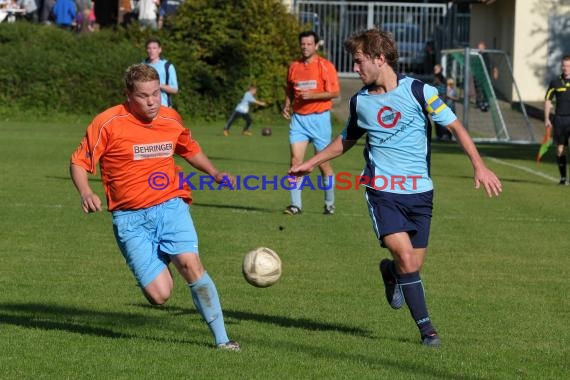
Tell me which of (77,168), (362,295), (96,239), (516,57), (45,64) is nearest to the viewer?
(77,168)

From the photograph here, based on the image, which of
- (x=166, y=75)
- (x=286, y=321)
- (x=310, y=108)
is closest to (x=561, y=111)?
(x=310, y=108)

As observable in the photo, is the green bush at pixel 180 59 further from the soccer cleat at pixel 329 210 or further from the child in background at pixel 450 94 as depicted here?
the soccer cleat at pixel 329 210

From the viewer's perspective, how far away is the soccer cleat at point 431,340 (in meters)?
7.79

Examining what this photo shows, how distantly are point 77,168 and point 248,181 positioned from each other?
491 inches

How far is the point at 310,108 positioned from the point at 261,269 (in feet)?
25.0

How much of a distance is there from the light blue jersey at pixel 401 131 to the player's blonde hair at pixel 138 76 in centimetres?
140

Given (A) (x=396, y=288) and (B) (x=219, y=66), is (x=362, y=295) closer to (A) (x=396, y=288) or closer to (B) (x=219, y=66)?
(A) (x=396, y=288)

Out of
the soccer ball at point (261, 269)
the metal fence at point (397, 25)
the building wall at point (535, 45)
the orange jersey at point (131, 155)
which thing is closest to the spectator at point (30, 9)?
the metal fence at point (397, 25)

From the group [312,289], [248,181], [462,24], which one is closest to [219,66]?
[462,24]

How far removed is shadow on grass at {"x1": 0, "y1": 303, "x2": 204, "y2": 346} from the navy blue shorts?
1.40m

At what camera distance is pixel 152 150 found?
25.1 ft

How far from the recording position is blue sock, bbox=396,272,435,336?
25.7 feet

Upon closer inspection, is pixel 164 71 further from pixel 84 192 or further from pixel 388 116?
pixel 84 192

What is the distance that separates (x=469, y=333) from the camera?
8.41 m
